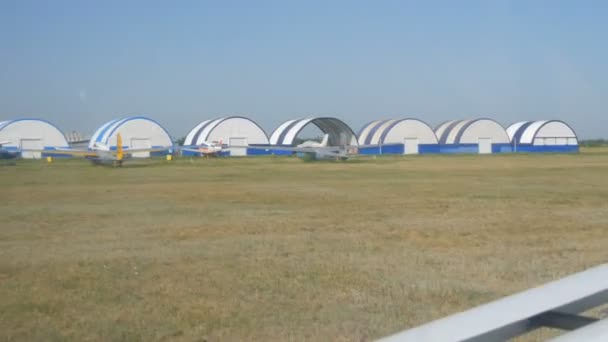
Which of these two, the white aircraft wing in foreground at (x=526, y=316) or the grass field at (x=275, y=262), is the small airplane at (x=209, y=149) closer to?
the grass field at (x=275, y=262)

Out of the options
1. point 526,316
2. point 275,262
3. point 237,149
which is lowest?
point 237,149

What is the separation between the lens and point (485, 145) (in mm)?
83625

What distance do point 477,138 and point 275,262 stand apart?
77057 mm

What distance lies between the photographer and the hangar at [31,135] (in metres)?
66.9

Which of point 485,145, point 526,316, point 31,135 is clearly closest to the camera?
point 526,316

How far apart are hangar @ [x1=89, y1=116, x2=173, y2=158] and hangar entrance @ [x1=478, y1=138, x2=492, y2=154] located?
34.9 m

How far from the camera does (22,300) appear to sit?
7543 millimetres

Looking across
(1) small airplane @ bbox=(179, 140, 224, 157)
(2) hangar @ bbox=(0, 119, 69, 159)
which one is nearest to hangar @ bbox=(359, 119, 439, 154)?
(1) small airplane @ bbox=(179, 140, 224, 157)

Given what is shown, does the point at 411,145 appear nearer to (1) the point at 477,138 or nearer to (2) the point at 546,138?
(1) the point at 477,138

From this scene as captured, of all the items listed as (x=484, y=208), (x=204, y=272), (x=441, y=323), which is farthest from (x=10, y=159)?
(x=441, y=323)

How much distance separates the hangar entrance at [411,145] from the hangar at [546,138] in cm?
1122

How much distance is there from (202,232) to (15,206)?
8.31 meters

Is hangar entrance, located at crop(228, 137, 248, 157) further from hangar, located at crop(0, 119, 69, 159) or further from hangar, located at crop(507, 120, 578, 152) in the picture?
hangar, located at crop(507, 120, 578, 152)

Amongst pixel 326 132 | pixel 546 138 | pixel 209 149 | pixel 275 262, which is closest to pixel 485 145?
pixel 546 138
